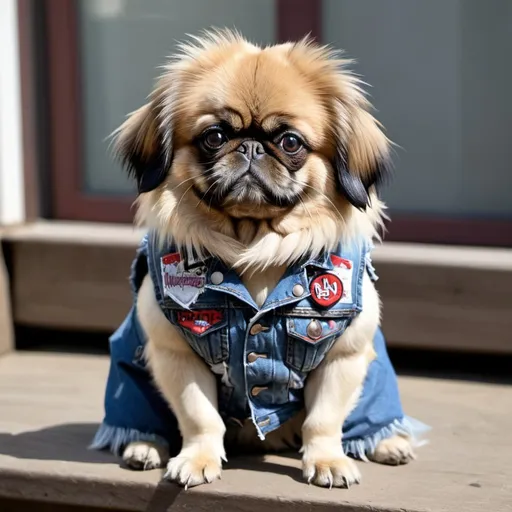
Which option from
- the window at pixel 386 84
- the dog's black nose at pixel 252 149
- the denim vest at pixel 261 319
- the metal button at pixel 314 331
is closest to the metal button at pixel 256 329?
the denim vest at pixel 261 319

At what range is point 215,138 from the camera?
219 centimetres

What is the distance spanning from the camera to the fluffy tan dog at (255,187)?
2.18 meters

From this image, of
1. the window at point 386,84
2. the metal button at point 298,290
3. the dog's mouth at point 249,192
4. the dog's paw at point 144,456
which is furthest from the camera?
the window at point 386,84

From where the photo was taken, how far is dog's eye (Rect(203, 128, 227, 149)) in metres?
2.18

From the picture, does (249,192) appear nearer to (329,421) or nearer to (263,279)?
(263,279)

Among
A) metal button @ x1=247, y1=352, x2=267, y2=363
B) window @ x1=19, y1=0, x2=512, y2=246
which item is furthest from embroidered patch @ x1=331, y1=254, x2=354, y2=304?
window @ x1=19, y1=0, x2=512, y2=246

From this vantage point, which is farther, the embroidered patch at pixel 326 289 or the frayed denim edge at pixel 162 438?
the frayed denim edge at pixel 162 438

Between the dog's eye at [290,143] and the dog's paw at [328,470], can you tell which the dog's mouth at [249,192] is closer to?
the dog's eye at [290,143]

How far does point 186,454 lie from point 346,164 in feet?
2.58

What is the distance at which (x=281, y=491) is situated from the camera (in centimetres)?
235

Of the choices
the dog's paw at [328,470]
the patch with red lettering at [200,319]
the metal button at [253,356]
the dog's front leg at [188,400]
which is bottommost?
the dog's paw at [328,470]

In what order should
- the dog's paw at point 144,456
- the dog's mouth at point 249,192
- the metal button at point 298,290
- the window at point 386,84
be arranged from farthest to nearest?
1. the window at point 386,84
2. the dog's paw at point 144,456
3. the metal button at point 298,290
4. the dog's mouth at point 249,192

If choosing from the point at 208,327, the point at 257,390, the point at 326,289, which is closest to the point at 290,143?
the point at 326,289

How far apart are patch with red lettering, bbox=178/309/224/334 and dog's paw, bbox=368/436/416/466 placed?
0.60m
